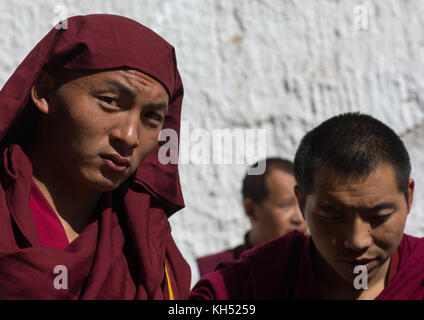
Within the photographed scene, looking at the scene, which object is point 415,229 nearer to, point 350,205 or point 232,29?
point 232,29

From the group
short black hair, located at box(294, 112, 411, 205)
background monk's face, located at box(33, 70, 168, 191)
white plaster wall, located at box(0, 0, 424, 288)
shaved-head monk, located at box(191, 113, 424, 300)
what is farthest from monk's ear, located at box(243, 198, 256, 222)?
background monk's face, located at box(33, 70, 168, 191)

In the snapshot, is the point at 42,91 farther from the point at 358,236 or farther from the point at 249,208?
the point at 249,208

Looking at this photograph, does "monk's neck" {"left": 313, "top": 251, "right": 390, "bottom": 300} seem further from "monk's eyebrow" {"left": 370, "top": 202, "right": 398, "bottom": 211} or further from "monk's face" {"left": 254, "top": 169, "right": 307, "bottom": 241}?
"monk's face" {"left": 254, "top": 169, "right": 307, "bottom": 241}

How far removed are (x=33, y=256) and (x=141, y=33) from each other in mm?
698

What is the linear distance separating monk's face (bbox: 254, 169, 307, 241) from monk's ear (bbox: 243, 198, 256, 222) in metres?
0.02

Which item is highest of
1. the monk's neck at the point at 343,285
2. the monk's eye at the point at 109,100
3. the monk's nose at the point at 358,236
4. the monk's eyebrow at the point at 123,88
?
the monk's eyebrow at the point at 123,88

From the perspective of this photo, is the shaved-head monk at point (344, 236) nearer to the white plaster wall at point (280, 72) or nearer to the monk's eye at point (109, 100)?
the monk's eye at point (109, 100)

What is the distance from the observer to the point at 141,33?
2094 millimetres

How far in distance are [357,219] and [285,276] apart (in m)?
0.34

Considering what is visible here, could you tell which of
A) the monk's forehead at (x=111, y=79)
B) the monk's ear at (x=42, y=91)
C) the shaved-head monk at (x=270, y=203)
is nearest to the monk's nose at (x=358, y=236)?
the monk's forehead at (x=111, y=79)

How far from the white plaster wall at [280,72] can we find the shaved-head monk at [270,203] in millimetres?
185

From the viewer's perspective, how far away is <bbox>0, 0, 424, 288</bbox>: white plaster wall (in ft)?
13.5

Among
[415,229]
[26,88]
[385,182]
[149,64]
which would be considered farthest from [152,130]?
[415,229]

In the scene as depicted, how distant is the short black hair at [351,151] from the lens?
81.2 inches
